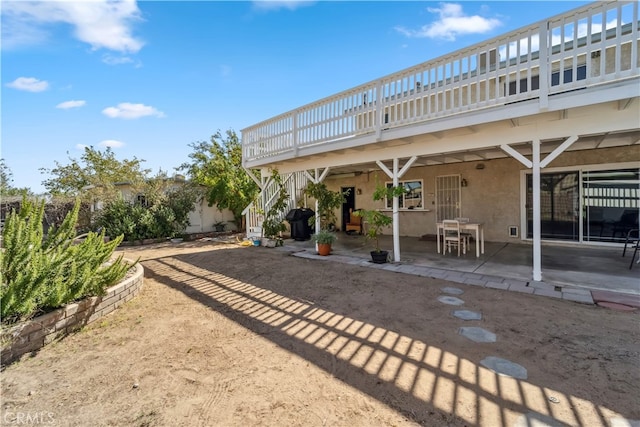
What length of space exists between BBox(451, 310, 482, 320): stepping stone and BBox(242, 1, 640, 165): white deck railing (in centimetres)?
319

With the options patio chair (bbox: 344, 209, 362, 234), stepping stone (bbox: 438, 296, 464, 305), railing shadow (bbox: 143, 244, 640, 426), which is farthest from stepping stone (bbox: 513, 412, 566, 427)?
patio chair (bbox: 344, 209, 362, 234)

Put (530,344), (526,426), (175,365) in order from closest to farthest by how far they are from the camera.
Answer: (526,426) → (175,365) → (530,344)

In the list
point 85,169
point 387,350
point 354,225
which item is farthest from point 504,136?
point 85,169

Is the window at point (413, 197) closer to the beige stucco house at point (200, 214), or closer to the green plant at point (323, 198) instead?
the green plant at point (323, 198)

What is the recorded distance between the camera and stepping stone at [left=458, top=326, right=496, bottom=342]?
3088 millimetres

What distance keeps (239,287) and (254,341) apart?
2176 millimetres

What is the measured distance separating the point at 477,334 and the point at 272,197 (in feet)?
28.3

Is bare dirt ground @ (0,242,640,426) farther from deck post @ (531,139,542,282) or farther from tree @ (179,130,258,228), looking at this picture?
tree @ (179,130,258,228)

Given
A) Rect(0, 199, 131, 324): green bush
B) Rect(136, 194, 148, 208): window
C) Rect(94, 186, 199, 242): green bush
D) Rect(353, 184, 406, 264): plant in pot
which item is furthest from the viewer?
Rect(136, 194, 148, 208): window

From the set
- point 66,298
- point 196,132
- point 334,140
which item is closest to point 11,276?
point 66,298

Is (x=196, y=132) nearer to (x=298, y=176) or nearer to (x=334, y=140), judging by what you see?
(x=298, y=176)

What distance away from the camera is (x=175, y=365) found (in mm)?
2719

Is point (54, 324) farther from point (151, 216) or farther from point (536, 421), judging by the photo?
point (151, 216)

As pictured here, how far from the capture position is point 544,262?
6156 mm
